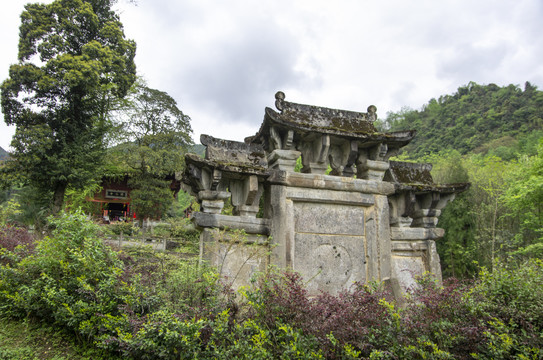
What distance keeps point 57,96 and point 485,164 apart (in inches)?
1195

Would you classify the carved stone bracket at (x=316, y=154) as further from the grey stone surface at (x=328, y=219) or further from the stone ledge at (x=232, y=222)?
the stone ledge at (x=232, y=222)

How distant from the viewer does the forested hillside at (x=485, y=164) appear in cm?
1909

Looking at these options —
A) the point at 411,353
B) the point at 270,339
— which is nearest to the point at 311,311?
the point at 270,339

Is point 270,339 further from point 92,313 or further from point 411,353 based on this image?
point 92,313

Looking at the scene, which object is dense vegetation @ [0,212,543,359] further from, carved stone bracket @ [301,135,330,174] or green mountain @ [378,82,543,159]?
green mountain @ [378,82,543,159]

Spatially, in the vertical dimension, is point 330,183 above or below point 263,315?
above

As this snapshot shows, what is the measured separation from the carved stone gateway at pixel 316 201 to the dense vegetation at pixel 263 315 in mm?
1092

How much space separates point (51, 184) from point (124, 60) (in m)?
7.62

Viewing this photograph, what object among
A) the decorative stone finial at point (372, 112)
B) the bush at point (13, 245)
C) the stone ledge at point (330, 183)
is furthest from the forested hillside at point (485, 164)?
the bush at point (13, 245)

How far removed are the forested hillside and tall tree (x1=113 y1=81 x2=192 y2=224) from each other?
1673 cm

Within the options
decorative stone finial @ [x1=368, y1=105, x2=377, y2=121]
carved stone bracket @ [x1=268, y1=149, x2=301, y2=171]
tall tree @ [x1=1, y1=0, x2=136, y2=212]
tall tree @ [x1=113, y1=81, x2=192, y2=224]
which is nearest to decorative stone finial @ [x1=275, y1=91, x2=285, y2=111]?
carved stone bracket @ [x1=268, y1=149, x2=301, y2=171]

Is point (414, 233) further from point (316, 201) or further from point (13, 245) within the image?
point (13, 245)

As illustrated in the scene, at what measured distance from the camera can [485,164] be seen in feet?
96.4

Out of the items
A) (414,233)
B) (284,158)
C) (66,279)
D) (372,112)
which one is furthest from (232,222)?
(414,233)
